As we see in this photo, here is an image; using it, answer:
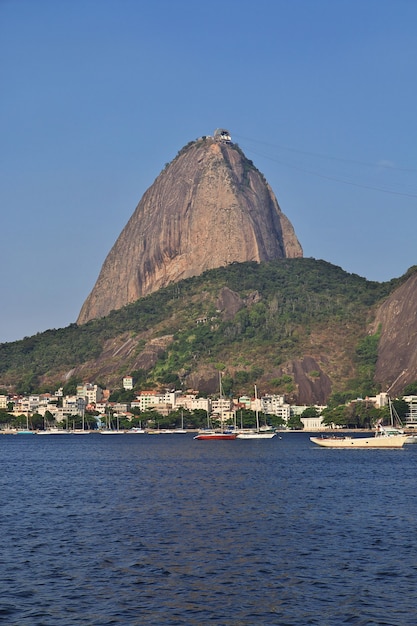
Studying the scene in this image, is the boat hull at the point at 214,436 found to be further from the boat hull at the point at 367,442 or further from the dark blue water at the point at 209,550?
the dark blue water at the point at 209,550

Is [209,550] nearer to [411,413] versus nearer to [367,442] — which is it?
[367,442]

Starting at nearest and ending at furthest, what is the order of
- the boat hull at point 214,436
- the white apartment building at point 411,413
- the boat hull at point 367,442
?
the boat hull at point 367,442 → the boat hull at point 214,436 → the white apartment building at point 411,413

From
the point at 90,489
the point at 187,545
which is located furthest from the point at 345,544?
the point at 90,489

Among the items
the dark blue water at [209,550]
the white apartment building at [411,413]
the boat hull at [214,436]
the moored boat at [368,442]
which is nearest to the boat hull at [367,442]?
the moored boat at [368,442]

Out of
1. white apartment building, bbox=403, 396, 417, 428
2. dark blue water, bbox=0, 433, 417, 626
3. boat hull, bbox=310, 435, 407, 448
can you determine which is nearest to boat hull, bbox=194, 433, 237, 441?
boat hull, bbox=310, 435, 407, 448

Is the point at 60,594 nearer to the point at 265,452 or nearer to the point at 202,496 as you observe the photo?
the point at 202,496

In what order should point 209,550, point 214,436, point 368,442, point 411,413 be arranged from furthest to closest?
point 411,413 → point 214,436 → point 368,442 → point 209,550

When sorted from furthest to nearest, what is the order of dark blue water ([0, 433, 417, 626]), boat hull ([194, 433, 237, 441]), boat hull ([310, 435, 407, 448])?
boat hull ([194, 433, 237, 441]) < boat hull ([310, 435, 407, 448]) < dark blue water ([0, 433, 417, 626])

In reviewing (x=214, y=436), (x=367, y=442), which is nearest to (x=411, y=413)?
(x=214, y=436)

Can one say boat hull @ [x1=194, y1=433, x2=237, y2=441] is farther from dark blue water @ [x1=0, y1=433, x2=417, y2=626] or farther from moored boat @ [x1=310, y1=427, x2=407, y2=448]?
dark blue water @ [x1=0, y1=433, x2=417, y2=626]
